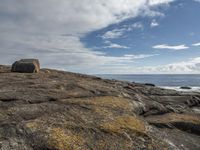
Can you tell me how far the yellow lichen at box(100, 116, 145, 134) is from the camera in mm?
11148

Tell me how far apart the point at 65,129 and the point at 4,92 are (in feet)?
21.5

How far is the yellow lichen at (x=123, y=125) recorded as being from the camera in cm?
1115

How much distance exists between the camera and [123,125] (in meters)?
11.7

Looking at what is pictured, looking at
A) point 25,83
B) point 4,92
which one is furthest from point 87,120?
point 25,83

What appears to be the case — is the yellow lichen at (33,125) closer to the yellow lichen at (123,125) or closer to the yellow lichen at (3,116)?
the yellow lichen at (3,116)

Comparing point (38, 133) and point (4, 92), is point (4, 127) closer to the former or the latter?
point (38, 133)

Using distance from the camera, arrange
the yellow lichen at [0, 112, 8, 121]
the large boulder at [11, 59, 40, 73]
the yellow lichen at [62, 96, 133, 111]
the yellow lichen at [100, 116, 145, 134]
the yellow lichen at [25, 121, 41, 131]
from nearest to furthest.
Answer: the yellow lichen at [25, 121, 41, 131] → the yellow lichen at [0, 112, 8, 121] → the yellow lichen at [100, 116, 145, 134] → the yellow lichen at [62, 96, 133, 111] → the large boulder at [11, 59, 40, 73]

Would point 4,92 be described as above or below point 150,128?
above

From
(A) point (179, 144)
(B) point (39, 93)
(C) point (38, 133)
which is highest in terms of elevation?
(B) point (39, 93)

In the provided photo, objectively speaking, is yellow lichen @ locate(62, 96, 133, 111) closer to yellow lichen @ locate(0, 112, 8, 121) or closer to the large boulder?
yellow lichen @ locate(0, 112, 8, 121)

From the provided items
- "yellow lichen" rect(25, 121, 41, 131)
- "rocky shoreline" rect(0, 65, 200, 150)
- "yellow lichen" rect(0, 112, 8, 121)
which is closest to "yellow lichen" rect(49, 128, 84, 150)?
"rocky shoreline" rect(0, 65, 200, 150)

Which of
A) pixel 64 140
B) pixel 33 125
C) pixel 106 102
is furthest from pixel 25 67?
pixel 64 140

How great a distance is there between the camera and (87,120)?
11734mm

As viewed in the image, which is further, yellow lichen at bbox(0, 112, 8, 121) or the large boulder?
the large boulder
